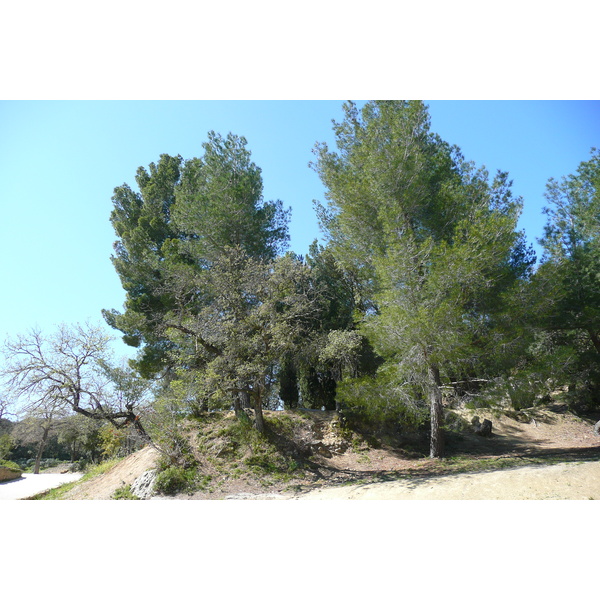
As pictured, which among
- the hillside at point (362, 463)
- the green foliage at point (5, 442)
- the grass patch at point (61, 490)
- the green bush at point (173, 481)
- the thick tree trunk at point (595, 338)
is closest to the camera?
the hillside at point (362, 463)

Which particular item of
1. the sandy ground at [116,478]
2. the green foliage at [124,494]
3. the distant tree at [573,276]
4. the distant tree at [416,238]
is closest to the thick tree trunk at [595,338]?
the distant tree at [573,276]

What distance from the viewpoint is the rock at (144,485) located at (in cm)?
703

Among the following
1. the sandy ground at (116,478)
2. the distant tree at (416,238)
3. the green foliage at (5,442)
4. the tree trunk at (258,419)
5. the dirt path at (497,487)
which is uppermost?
the distant tree at (416,238)

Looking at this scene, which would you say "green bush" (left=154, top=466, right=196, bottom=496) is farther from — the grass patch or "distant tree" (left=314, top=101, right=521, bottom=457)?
"distant tree" (left=314, top=101, right=521, bottom=457)

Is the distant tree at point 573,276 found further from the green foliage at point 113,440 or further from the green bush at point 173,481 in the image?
the green foliage at point 113,440

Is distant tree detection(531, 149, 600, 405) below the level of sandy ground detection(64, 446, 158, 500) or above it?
above

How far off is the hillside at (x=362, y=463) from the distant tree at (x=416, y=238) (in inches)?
62.8

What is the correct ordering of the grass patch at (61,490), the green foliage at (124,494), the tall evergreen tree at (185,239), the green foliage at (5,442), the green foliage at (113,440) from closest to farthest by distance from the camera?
the green foliage at (124,494) < the grass patch at (61,490) < the tall evergreen tree at (185,239) < the green foliage at (113,440) < the green foliage at (5,442)

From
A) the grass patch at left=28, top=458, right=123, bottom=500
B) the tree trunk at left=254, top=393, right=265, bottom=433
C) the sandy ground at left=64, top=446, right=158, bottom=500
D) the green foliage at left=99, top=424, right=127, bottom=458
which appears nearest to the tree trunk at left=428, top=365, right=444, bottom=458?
the tree trunk at left=254, top=393, right=265, bottom=433

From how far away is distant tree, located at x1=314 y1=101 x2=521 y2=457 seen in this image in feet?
23.9

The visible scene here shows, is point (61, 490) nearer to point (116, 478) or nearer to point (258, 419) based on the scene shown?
point (116, 478)

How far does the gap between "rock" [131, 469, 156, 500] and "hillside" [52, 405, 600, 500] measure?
36 cm
